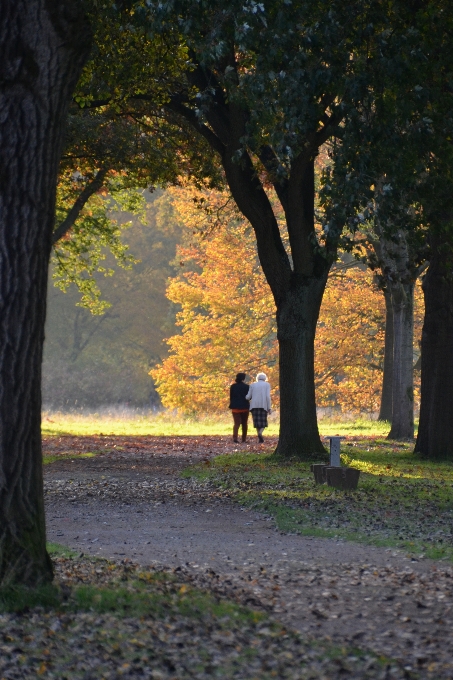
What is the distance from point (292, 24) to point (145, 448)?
1383 centimetres

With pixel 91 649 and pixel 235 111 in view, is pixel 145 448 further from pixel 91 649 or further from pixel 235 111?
pixel 91 649

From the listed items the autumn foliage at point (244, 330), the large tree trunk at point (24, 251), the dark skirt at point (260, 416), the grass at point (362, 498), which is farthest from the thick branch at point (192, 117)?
the autumn foliage at point (244, 330)

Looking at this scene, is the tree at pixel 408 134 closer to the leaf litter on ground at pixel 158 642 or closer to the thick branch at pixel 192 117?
the thick branch at pixel 192 117

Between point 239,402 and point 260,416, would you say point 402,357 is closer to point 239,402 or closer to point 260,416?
point 260,416

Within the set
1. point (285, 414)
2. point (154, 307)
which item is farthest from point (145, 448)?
point (154, 307)

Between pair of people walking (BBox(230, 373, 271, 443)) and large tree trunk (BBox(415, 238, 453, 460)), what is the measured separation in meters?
5.10

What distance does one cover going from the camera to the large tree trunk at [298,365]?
1794 centimetres

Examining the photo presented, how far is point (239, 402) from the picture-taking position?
24812mm

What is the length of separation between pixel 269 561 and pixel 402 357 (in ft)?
53.4

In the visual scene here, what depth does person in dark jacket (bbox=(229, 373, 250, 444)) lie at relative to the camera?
2453 cm

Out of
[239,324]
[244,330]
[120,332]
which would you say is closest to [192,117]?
[244,330]

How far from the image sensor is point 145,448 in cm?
2323

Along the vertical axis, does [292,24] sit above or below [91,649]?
above

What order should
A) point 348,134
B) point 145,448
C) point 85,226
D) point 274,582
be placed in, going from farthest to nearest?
point 85,226
point 145,448
point 348,134
point 274,582
